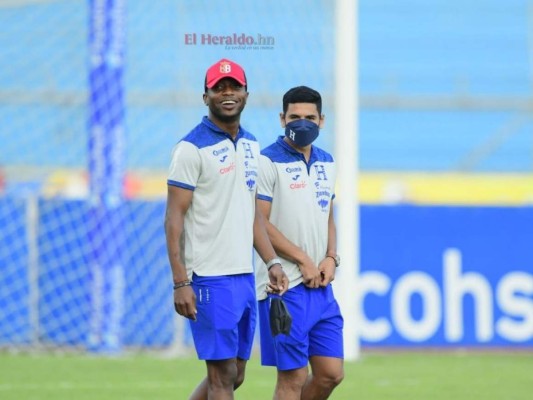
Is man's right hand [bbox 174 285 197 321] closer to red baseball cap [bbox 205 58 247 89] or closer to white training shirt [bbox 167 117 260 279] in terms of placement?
white training shirt [bbox 167 117 260 279]

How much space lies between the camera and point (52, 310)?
42.7 ft

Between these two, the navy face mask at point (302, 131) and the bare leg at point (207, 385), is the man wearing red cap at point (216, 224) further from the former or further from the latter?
the navy face mask at point (302, 131)

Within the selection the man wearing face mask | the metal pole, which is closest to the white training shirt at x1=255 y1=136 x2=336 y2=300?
the man wearing face mask

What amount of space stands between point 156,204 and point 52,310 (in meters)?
1.55

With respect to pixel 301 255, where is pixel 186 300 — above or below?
below

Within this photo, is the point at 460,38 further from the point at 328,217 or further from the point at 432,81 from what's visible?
the point at 328,217

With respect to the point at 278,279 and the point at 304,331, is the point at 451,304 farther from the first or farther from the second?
the point at 278,279

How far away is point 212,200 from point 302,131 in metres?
0.81

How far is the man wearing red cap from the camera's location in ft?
20.3

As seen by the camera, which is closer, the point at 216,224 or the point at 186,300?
the point at 186,300

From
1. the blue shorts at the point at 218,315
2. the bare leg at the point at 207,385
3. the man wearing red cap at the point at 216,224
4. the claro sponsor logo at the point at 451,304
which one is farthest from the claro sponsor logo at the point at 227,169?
the claro sponsor logo at the point at 451,304

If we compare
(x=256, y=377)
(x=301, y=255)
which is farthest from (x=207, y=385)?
(x=256, y=377)

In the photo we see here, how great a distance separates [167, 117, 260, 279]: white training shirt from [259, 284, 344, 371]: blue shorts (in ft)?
1.76

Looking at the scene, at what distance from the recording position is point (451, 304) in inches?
538
